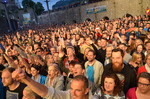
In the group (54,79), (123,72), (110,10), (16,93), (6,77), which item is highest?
(110,10)

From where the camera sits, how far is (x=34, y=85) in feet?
5.19

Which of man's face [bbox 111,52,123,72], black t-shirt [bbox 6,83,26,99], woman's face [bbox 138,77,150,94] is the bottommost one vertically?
black t-shirt [bbox 6,83,26,99]

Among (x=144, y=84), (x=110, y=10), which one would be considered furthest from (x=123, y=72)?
(x=110, y=10)

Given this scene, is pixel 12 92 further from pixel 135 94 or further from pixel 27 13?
pixel 27 13

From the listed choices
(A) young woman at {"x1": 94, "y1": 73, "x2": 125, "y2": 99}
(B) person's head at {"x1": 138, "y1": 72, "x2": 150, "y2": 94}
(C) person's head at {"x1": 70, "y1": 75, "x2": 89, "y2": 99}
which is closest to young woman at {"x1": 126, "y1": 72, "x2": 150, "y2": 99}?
(B) person's head at {"x1": 138, "y1": 72, "x2": 150, "y2": 94}

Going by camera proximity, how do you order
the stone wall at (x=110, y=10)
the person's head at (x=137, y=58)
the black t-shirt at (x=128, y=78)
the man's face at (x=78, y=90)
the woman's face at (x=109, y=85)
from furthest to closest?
the stone wall at (x=110, y=10)
the person's head at (x=137, y=58)
the black t-shirt at (x=128, y=78)
the woman's face at (x=109, y=85)
the man's face at (x=78, y=90)

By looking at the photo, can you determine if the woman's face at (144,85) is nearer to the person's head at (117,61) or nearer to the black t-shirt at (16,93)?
the person's head at (117,61)

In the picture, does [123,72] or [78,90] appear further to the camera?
[123,72]

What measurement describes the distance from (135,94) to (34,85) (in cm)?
154

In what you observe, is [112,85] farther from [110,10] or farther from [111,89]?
[110,10]

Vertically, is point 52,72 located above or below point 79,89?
below

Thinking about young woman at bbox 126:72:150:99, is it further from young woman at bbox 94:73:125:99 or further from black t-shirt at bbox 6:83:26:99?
black t-shirt at bbox 6:83:26:99

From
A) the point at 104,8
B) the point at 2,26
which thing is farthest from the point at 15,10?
the point at 104,8

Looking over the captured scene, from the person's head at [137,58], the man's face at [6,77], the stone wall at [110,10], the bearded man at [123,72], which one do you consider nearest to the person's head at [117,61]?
the bearded man at [123,72]
